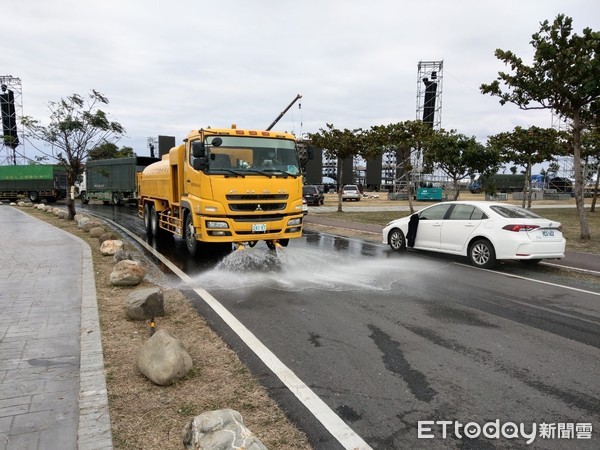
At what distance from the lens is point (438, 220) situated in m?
11.0

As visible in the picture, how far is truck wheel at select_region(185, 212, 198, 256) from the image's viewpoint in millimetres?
10097

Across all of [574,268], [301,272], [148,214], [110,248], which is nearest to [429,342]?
[301,272]

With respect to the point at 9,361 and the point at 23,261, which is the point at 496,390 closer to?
the point at 9,361

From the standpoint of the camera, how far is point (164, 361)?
398cm

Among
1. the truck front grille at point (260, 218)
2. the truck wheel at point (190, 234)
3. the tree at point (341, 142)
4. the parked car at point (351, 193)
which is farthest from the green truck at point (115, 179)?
the parked car at point (351, 193)

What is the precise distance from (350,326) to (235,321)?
145cm

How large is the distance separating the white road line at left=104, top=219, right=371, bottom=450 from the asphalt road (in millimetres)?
82

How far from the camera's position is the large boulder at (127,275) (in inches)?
292

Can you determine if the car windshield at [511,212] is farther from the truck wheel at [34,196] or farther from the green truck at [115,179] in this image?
the truck wheel at [34,196]

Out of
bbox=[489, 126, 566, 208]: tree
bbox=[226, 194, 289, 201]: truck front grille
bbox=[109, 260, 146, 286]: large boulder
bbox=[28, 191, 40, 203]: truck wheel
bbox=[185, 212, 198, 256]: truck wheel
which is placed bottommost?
bbox=[28, 191, 40, 203]: truck wheel

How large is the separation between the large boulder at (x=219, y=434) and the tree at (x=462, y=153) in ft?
68.9

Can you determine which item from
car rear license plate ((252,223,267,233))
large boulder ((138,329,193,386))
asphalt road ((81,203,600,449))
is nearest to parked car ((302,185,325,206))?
car rear license plate ((252,223,267,233))

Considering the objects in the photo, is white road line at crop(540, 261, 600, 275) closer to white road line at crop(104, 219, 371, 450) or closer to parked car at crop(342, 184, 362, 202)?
white road line at crop(104, 219, 371, 450)

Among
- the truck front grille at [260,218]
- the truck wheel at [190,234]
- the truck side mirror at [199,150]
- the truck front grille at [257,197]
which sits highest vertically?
the truck side mirror at [199,150]
